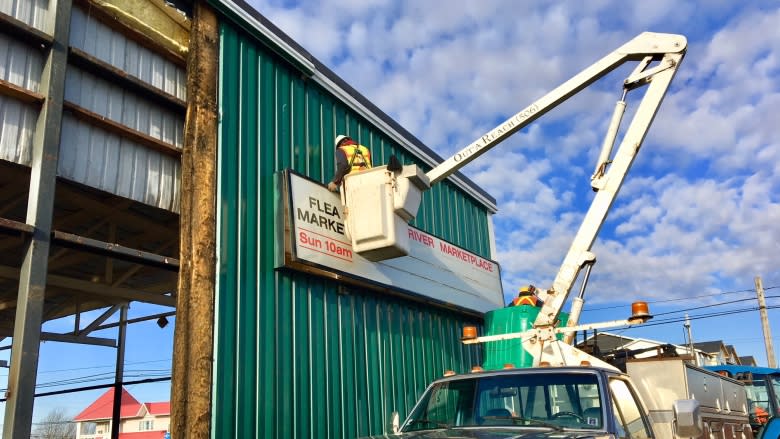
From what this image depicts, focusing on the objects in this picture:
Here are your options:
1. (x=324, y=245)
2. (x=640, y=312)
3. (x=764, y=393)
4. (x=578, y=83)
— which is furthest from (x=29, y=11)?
(x=764, y=393)

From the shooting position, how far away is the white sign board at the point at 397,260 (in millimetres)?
7754

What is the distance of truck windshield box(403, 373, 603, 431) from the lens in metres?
4.43

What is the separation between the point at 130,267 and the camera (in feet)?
34.8

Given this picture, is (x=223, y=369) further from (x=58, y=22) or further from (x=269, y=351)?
(x=58, y=22)

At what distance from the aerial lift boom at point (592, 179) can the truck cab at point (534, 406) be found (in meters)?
2.45

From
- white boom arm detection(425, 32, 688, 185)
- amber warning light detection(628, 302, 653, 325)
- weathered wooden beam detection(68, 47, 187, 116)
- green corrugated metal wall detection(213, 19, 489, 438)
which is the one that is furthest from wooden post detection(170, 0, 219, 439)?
amber warning light detection(628, 302, 653, 325)

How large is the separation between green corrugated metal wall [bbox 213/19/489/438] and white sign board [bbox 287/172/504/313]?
0.29 m

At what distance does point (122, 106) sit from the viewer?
672 cm

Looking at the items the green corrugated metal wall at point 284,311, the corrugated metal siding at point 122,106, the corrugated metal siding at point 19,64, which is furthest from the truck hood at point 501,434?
the corrugated metal siding at point 19,64

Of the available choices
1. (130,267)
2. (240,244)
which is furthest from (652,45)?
(130,267)

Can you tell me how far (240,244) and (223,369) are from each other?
1.37 m

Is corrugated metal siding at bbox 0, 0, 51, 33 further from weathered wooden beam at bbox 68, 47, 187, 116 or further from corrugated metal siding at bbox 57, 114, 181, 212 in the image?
corrugated metal siding at bbox 57, 114, 181, 212

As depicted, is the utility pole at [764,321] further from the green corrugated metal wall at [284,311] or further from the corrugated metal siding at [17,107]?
the corrugated metal siding at [17,107]

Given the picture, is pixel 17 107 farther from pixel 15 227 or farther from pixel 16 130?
pixel 15 227
